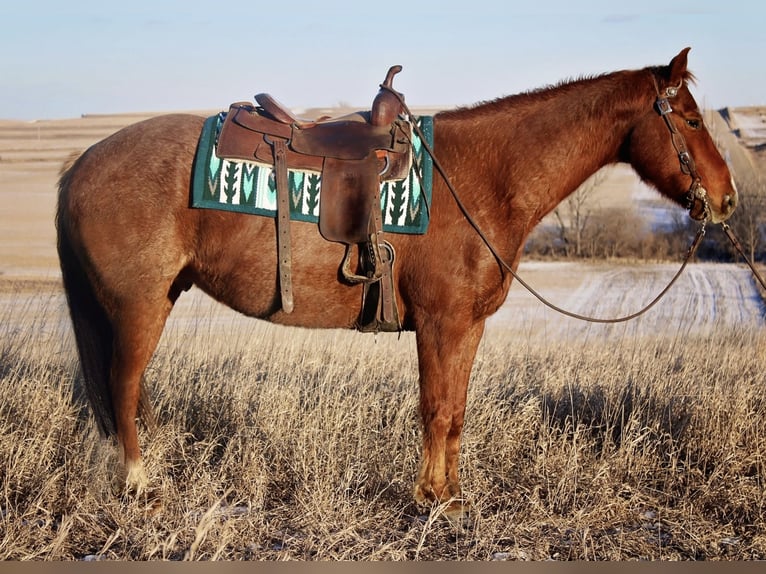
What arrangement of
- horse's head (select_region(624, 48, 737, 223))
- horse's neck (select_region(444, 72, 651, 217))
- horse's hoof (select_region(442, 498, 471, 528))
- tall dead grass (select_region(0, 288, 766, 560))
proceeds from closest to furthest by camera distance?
tall dead grass (select_region(0, 288, 766, 560)) < horse's hoof (select_region(442, 498, 471, 528)) < horse's head (select_region(624, 48, 737, 223)) < horse's neck (select_region(444, 72, 651, 217))

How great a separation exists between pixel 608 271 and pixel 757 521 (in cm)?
1873

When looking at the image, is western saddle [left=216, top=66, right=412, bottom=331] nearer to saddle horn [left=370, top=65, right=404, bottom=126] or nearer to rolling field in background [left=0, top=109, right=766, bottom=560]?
saddle horn [left=370, top=65, right=404, bottom=126]

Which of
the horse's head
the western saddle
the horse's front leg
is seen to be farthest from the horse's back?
the horse's head

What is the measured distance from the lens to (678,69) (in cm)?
418

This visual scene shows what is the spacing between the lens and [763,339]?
28.3 feet

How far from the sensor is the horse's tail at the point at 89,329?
4434mm

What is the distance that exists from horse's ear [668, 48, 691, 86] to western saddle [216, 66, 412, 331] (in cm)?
137

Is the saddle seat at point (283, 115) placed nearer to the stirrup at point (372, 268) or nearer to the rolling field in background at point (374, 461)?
the stirrup at point (372, 268)

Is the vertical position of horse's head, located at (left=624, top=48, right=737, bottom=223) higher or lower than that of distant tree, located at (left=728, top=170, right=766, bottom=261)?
higher

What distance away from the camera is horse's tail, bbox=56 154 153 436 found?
443cm

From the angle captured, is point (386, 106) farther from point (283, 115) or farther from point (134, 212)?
point (134, 212)

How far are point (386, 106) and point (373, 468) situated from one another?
1.97m

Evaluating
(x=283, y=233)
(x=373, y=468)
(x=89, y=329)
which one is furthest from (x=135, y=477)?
(x=283, y=233)

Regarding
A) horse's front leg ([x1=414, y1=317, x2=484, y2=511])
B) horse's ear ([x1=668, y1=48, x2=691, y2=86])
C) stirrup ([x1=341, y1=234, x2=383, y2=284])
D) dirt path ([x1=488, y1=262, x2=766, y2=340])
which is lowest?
dirt path ([x1=488, y1=262, x2=766, y2=340])
